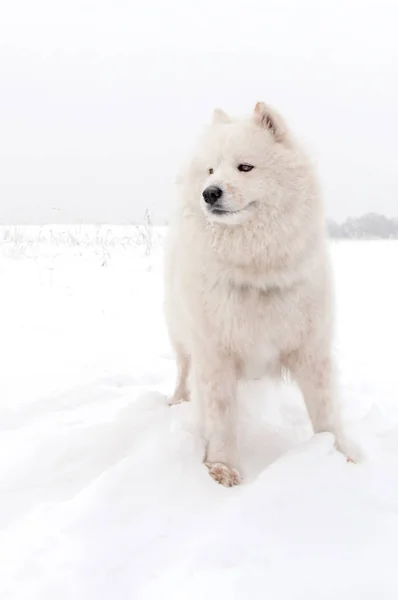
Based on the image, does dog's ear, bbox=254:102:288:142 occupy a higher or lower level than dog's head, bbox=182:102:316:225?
higher

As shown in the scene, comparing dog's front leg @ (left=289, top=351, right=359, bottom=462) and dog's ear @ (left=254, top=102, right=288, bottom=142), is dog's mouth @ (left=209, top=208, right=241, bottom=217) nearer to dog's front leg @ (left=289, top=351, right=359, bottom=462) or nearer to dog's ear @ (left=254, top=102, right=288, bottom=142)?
dog's ear @ (left=254, top=102, right=288, bottom=142)

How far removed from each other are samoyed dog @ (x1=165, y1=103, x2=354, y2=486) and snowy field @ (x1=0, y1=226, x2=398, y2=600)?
29 centimetres

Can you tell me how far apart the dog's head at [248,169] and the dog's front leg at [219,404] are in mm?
738

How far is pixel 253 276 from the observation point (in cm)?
253

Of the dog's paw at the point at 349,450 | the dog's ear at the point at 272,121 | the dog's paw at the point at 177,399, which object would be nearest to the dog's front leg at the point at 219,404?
the dog's paw at the point at 349,450

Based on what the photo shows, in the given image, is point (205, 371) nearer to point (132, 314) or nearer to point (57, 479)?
point (57, 479)

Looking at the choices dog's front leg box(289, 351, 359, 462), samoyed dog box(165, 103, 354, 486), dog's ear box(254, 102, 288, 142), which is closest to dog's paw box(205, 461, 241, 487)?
samoyed dog box(165, 103, 354, 486)

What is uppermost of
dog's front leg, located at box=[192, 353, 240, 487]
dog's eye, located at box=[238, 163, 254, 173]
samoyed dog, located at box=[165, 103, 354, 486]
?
dog's eye, located at box=[238, 163, 254, 173]

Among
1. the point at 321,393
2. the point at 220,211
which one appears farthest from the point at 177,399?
the point at 220,211

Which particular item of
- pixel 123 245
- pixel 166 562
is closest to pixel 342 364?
pixel 166 562

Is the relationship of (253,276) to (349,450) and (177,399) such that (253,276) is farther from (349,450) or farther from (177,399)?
(177,399)

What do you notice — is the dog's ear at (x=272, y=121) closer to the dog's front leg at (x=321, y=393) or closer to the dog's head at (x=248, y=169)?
the dog's head at (x=248, y=169)

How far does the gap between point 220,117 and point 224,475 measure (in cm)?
199

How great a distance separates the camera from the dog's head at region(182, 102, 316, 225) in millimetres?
2449
